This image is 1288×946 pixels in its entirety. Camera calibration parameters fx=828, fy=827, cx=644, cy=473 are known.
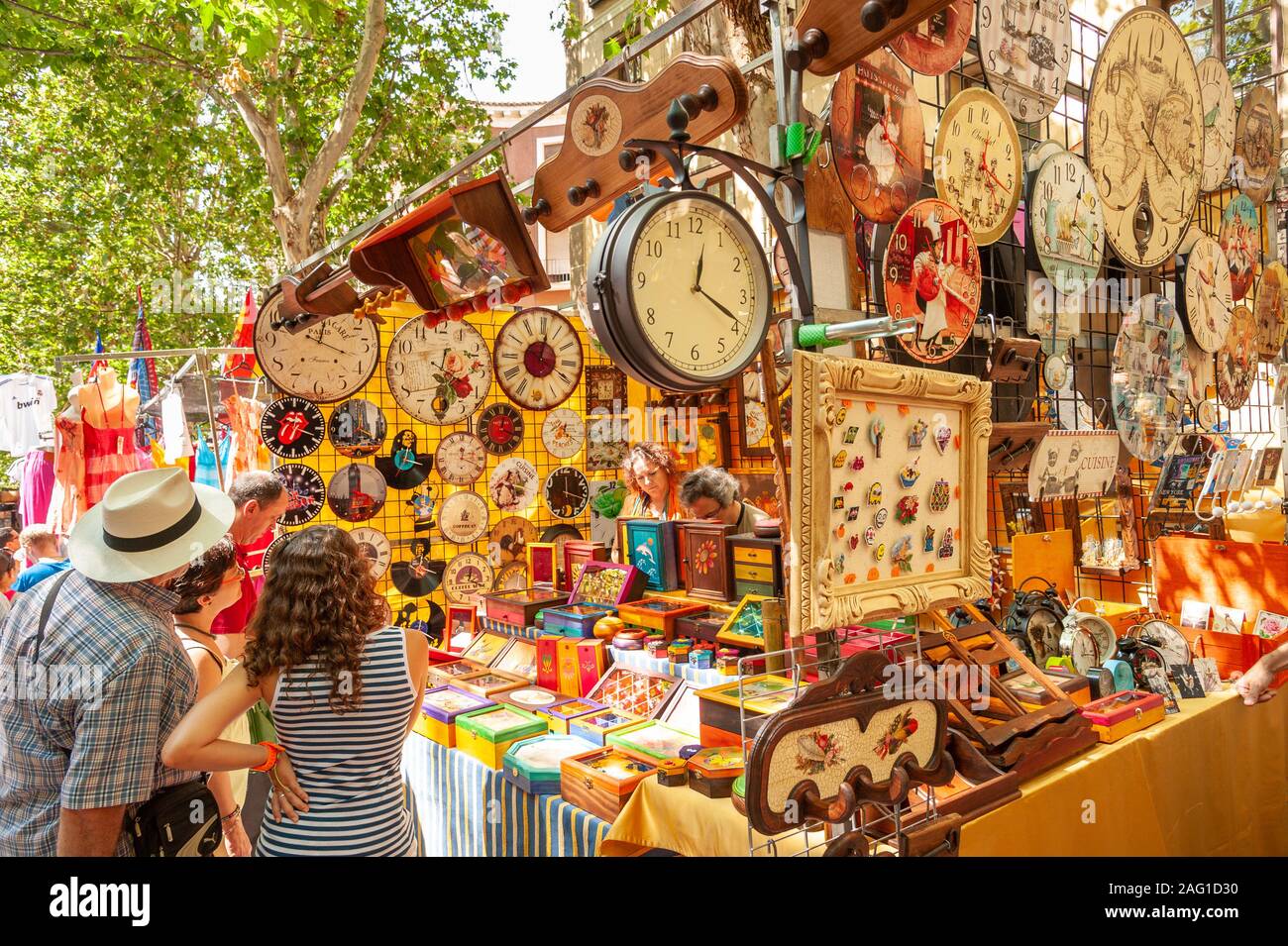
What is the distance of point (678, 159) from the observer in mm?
1717

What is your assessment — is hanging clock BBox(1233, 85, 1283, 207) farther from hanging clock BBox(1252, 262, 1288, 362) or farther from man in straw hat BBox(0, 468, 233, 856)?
man in straw hat BBox(0, 468, 233, 856)

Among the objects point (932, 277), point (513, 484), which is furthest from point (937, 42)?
point (513, 484)

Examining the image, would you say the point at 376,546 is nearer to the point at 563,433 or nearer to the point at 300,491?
the point at 300,491

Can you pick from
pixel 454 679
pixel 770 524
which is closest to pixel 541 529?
pixel 454 679

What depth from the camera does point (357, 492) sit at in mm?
5176

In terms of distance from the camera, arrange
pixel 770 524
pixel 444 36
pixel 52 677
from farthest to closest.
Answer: pixel 444 36, pixel 770 524, pixel 52 677

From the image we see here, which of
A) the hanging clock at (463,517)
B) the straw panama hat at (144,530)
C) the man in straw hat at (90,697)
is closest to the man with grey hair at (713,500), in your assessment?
the straw panama hat at (144,530)

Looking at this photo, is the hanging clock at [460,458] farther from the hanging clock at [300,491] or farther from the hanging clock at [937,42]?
the hanging clock at [937,42]

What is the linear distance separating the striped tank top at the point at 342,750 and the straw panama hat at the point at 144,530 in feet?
1.30

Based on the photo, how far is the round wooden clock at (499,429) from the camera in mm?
5793

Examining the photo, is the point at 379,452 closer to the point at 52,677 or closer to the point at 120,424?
the point at 120,424

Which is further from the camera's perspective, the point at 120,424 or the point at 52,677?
the point at 120,424

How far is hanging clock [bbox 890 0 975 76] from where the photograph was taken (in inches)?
106
